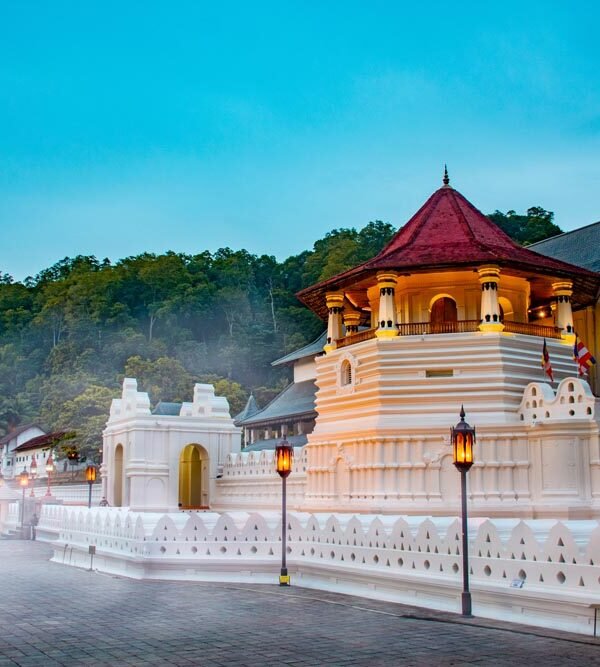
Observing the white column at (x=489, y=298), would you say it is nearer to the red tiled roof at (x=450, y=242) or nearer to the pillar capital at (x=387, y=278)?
the red tiled roof at (x=450, y=242)

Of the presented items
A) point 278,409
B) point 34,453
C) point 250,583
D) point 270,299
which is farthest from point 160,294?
point 250,583

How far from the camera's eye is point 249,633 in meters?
10.7

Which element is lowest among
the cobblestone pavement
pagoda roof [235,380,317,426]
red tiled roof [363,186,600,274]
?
the cobblestone pavement

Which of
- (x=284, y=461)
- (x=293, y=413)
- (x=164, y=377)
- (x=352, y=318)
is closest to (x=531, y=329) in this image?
(x=352, y=318)

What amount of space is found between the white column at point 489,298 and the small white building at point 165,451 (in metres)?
13.7

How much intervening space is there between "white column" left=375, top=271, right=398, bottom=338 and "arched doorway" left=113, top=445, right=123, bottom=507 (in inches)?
570

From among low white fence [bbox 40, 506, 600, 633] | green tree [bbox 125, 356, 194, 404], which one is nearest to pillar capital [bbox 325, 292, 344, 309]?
low white fence [bbox 40, 506, 600, 633]

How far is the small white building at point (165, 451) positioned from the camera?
32.0 meters

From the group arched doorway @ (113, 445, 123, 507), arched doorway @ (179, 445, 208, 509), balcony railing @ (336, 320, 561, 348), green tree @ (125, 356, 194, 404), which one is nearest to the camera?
balcony railing @ (336, 320, 561, 348)

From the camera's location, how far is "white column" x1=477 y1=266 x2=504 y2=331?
23250 mm

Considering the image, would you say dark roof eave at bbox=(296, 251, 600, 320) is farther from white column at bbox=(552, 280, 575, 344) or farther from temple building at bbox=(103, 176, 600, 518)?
white column at bbox=(552, 280, 575, 344)

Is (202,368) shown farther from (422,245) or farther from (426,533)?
(426,533)

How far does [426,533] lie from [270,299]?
263 feet

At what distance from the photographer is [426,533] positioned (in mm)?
13875
